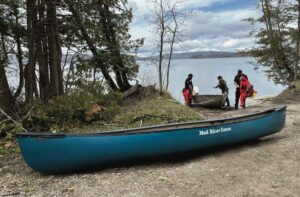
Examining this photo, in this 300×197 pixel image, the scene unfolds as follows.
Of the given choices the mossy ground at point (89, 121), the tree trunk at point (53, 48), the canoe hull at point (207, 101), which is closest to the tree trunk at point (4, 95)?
the mossy ground at point (89, 121)

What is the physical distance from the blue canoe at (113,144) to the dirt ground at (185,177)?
22 centimetres

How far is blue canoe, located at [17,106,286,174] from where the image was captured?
6.64 meters

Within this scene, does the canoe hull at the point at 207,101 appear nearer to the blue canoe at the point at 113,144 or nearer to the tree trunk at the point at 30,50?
the tree trunk at the point at 30,50

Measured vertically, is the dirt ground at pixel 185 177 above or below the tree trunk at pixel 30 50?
below

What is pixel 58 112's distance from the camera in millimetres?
9477

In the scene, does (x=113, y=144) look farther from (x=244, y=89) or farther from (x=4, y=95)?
(x=244, y=89)

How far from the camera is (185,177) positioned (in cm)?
665

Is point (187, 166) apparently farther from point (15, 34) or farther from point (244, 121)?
point (15, 34)

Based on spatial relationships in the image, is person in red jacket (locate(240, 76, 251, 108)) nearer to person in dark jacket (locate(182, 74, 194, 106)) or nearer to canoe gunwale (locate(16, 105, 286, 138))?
person in dark jacket (locate(182, 74, 194, 106))

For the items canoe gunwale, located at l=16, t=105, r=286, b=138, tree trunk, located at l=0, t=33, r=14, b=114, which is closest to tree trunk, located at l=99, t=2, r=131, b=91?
tree trunk, located at l=0, t=33, r=14, b=114

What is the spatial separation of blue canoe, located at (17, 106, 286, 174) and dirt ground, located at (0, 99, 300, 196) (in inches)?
8.7

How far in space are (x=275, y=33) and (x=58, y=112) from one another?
17.6 meters

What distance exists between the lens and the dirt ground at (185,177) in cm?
607

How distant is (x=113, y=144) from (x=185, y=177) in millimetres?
1263
